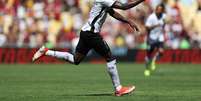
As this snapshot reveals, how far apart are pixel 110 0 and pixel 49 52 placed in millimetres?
1926

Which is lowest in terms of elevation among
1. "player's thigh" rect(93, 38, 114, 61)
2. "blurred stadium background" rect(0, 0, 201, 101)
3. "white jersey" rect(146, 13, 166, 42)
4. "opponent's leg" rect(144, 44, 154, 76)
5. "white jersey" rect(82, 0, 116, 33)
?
"blurred stadium background" rect(0, 0, 201, 101)

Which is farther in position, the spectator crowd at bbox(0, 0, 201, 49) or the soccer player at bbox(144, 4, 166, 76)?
the spectator crowd at bbox(0, 0, 201, 49)

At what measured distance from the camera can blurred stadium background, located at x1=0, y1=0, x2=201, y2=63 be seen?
3366 centimetres

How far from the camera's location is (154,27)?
25641mm

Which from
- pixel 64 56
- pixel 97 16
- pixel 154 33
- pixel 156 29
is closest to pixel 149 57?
pixel 154 33

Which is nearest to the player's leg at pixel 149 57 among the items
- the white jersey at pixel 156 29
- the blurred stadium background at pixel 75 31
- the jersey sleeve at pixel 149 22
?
the white jersey at pixel 156 29

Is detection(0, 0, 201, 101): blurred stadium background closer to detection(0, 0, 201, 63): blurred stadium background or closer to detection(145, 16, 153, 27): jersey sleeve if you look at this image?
detection(0, 0, 201, 63): blurred stadium background

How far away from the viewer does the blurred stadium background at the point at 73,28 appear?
33656 mm

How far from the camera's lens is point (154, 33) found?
26125 millimetres

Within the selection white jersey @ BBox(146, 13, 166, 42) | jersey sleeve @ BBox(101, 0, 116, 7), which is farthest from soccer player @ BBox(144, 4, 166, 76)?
jersey sleeve @ BBox(101, 0, 116, 7)

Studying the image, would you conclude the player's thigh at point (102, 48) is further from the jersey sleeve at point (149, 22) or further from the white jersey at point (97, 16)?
the jersey sleeve at point (149, 22)

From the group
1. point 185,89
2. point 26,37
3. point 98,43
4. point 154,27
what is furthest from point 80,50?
point 26,37

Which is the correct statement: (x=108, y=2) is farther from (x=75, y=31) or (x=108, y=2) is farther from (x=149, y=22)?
(x=75, y=31)

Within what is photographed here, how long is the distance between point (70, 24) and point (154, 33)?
8.70 metres
